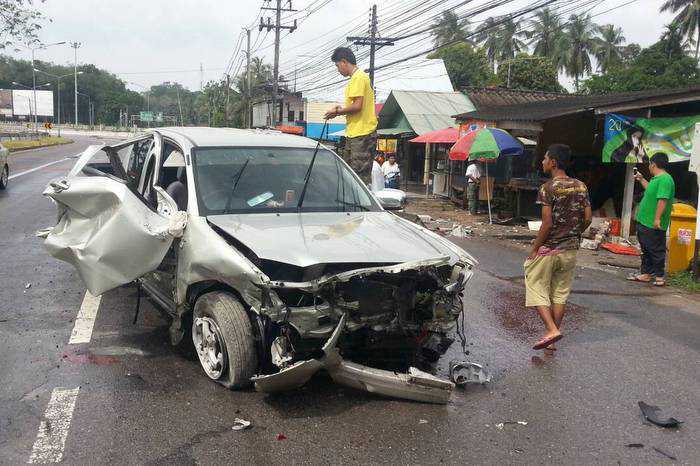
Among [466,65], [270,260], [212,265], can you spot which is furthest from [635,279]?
[466,65]

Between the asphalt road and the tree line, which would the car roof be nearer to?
the asphalt road

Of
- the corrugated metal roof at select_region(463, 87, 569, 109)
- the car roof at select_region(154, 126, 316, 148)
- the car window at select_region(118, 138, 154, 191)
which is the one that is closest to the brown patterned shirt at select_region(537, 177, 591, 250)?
the car roof at select_region(154, 126, 316, 148)

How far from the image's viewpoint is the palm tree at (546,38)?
59969 mm

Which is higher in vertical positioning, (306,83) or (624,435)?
(306,83)

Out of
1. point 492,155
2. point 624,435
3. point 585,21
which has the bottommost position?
point 624,435

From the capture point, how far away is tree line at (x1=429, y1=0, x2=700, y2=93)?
43.0 meters

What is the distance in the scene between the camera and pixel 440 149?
25094 millimetres

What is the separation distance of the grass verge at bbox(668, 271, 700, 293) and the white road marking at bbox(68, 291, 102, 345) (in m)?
7.47

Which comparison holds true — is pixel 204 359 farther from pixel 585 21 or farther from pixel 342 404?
pixel 585 21

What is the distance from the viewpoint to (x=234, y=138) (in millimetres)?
5684

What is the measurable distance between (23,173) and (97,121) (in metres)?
114

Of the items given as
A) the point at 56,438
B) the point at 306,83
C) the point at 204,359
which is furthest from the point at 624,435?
the point at 306,83

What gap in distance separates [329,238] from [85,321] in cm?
277

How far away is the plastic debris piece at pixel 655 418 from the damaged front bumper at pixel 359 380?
1344 millimetres
